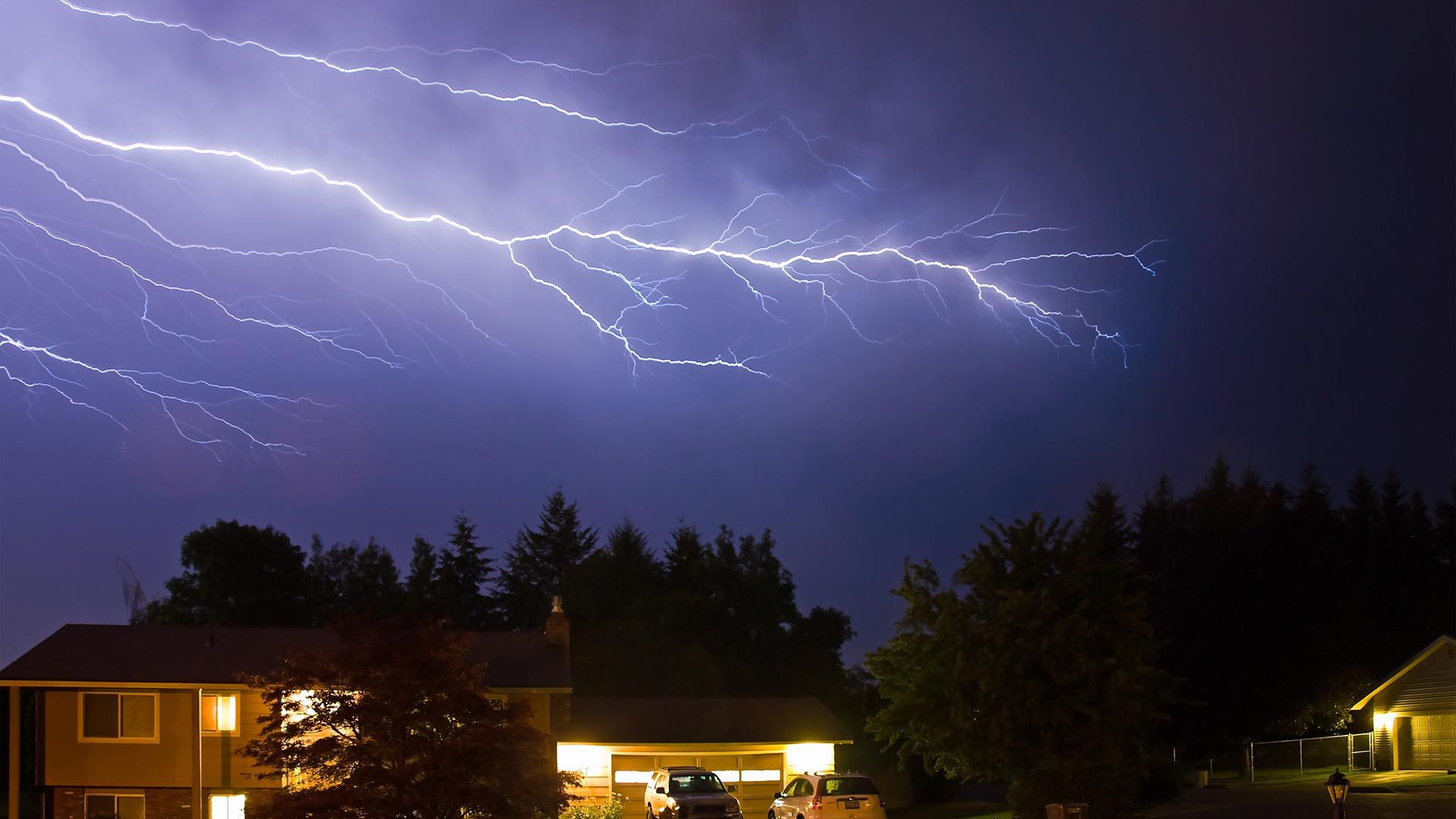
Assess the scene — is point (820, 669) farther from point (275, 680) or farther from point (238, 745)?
point (275, 680)

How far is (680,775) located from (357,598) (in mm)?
36263

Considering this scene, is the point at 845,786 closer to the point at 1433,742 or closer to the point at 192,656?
the point at 192,656

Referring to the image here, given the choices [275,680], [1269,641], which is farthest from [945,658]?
[1269,641]

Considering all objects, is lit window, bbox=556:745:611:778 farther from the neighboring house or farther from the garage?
the neighboring house

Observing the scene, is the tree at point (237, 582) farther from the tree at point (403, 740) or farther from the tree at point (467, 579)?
the tree at point (403, 740)

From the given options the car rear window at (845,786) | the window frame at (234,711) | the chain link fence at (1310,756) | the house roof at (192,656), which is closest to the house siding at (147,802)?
the window frame at (234,711)

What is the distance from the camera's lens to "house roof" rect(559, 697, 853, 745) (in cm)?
3008

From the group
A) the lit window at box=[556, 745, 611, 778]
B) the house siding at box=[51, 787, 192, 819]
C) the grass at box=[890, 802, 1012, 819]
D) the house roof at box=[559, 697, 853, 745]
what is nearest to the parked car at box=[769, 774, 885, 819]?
the house roof at box=[559, 697, 853, 745]

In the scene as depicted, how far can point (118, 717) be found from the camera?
78.7 ft

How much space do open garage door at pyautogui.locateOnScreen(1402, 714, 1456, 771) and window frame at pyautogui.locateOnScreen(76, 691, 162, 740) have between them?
3052 centimetres

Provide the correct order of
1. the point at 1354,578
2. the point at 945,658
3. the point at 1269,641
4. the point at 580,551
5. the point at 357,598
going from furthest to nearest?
the point at 580,551 < the point at 357,598 < the point at 1354,578 < the point at 1269,641 < the point at 945,658

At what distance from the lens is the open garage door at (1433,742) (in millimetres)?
32938

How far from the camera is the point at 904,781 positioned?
36.2 meters

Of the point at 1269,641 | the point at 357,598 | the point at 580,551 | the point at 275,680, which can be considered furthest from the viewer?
the point at 580,551
